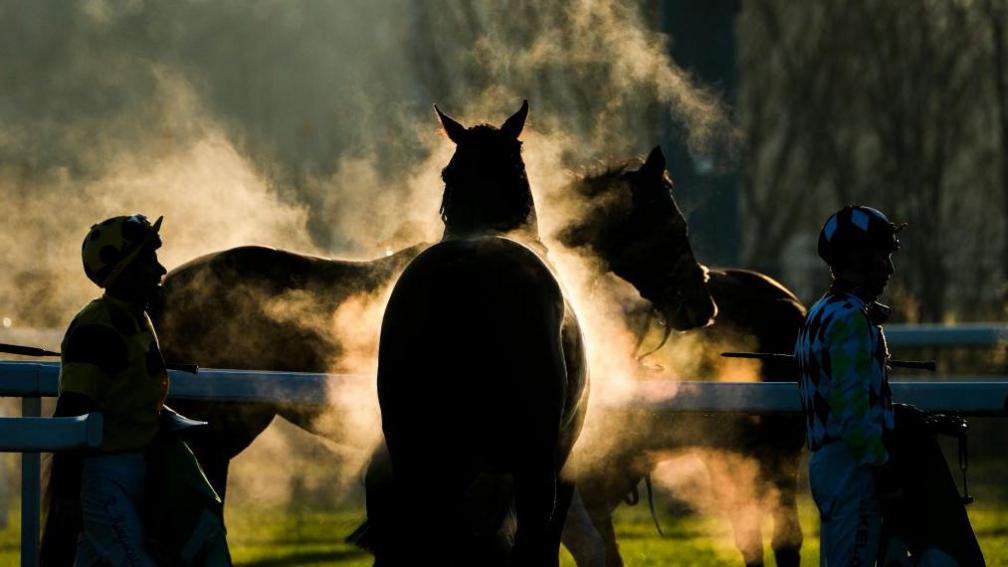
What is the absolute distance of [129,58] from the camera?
15.3 metres

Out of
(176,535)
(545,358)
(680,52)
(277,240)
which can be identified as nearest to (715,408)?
(545,358)

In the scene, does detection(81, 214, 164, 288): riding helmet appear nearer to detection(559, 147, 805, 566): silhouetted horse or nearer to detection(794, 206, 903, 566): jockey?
detection(794, 206, 903, 566): jockey

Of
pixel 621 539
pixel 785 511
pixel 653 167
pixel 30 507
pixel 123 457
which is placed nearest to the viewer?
pixel 123 457

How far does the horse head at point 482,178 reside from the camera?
17.2ft

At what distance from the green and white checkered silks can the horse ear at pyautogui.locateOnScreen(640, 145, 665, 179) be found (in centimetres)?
279

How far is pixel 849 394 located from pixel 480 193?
1296mm

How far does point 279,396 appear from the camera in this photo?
6.74 metres

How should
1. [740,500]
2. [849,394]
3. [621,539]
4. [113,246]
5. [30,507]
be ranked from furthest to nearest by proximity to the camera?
[621,539], [740,500], [30,507], [113,246], [849,394]

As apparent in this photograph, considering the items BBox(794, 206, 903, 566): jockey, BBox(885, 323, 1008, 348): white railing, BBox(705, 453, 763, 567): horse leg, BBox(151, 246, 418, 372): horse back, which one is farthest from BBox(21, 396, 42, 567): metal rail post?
BBox(885, 323, 1008, 348): white railing

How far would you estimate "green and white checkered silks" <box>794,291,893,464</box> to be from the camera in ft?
15.0

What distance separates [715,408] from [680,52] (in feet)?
32.3

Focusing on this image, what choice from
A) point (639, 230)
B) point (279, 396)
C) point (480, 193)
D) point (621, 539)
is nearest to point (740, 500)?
point (639, 230)

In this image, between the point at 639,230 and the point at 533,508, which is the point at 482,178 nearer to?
the point at 533,508

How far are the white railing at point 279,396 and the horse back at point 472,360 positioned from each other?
851 mm
